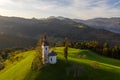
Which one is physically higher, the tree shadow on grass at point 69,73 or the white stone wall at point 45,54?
the white stone wall at point 45,54

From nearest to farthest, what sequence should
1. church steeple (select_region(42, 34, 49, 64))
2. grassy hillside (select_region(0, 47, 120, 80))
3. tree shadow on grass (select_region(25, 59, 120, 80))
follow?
tree shadow on grass (select_region(25, 59, 120, 80)) → grassy hillside (select_region(0, 47, 120, 80)) → church steeple (select_region(42, 34, 49, 64))

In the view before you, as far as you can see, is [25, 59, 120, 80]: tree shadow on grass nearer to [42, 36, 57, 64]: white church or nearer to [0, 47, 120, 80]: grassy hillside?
[0, 47, 120, 80]: grassy hillside

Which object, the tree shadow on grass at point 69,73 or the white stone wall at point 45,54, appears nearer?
A: the tree shadow on grass at point 69,73

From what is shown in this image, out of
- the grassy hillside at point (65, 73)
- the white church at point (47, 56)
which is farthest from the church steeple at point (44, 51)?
the grassy hillside at point (65, 73)

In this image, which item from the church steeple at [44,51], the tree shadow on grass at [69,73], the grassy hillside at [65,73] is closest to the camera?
the tree shadow on grass at [69,73]

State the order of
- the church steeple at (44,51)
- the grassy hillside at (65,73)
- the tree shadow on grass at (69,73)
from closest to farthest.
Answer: the tree shadow on grass at (69,73)
the grassy hillside at (65,73)
the church steeple at (44,51)

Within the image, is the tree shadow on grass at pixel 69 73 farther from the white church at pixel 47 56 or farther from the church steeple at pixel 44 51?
the church steeple at pixel 44 51

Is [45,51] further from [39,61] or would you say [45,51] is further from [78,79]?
[78,79]

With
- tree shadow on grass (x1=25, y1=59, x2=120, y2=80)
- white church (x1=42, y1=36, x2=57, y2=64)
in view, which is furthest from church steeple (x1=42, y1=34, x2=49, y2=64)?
tree shadow on grass (x1=25, y1=59, x2=120, y2=80)

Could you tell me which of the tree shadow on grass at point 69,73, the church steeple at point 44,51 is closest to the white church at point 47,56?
the church steeple at point 44,51

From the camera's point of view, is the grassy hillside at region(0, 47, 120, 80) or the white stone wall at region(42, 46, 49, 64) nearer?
the grassy hillside at region(0, 47, 120, 80)

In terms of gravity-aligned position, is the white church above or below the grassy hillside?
above
